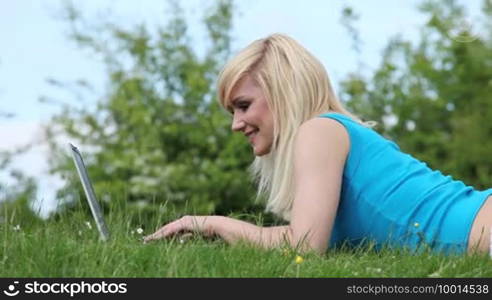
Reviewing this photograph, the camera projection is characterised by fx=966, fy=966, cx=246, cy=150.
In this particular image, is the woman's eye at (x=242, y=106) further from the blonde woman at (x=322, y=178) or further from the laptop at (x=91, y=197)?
the laptop at (x=91, y=197)

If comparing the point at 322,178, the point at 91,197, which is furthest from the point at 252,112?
the point at 91,197

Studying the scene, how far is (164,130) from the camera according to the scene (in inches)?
356

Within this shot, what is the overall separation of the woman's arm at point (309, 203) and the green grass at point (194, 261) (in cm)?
12

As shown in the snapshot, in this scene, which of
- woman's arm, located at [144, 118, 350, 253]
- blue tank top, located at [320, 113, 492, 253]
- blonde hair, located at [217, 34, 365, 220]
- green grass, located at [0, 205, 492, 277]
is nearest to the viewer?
green grass, located at [0, 205, 492, 277]

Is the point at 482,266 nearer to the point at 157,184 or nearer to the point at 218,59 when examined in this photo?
the point at 157,184

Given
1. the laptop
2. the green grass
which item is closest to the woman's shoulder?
the green grass

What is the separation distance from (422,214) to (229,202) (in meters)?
4.95

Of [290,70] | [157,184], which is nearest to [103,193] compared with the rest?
[157,184]

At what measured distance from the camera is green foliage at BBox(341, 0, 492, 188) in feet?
31.5

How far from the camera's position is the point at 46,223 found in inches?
171

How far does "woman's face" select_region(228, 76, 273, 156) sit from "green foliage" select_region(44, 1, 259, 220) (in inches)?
168

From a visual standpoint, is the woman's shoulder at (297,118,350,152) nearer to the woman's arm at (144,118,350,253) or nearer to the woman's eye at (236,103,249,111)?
the woman's arm at (144,118,350,253)

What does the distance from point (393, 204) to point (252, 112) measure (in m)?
0.73

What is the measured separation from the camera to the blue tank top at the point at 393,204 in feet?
13.2
